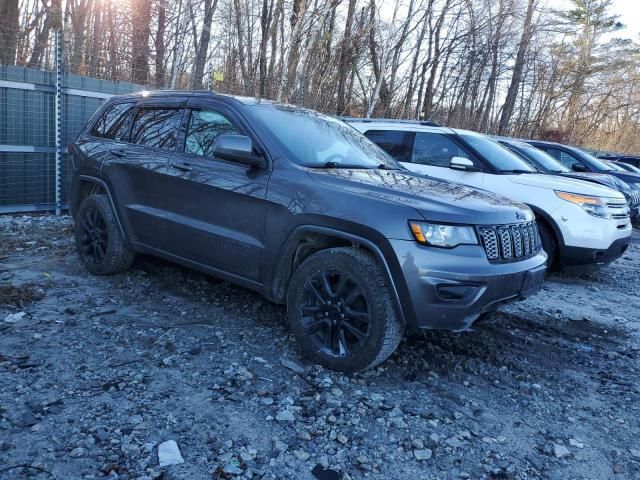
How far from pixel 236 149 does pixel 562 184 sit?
14.9 feet

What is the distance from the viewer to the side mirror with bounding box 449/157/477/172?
664cm

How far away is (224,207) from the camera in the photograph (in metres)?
4.04

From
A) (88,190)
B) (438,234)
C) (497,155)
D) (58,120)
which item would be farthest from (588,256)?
(58,120)

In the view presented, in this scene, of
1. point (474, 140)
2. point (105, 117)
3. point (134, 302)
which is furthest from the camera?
point (474, 140)

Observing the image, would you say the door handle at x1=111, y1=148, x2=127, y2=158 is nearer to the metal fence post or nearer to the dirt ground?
the dirt ground

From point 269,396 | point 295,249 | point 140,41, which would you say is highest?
point 140,41

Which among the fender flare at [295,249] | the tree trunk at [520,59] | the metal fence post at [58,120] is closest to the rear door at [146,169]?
the fender flare at [295,249]

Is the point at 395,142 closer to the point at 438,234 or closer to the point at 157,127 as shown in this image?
the point at 157,127

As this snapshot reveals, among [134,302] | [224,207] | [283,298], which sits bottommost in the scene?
[134,302]

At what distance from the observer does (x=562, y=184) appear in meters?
6.55

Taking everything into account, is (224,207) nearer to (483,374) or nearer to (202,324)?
(202,324)

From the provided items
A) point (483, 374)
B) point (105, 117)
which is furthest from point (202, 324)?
point (105, 117)

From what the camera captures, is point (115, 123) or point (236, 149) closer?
point (236, 149)

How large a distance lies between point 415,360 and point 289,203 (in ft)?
4.75
